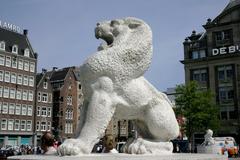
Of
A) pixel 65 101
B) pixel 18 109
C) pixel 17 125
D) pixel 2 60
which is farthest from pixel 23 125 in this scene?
pixel 2 60

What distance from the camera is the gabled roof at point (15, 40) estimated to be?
127 feet

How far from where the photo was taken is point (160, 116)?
13.9 ft

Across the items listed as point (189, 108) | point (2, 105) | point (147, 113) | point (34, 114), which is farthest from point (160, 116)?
point (34, 114)

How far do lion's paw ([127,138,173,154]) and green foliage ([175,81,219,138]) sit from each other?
2253 cm

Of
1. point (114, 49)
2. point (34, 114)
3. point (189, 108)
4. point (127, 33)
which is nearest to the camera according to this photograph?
point (114, 49)

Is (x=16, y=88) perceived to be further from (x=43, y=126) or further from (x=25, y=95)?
(x=43, y=126)

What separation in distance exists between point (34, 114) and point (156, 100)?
3826cm

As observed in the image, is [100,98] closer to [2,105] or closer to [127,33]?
[127,33]

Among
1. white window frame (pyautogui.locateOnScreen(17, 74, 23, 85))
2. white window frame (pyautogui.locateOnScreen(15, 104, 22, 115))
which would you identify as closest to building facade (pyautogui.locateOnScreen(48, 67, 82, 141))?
white window frame (pyautogui.locateOnScreen(15, 104, 22, 115))

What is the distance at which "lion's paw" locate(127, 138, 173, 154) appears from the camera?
3938 mm

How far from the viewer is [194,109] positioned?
26531 mm

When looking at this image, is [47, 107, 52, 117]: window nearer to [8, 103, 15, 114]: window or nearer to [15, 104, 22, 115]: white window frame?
[15, 104, 22, 115]: white window frame

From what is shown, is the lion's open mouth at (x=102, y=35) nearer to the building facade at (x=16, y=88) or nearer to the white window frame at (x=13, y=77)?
the building facade at (x=16, y=88)

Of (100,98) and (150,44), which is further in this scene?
(150,44)
